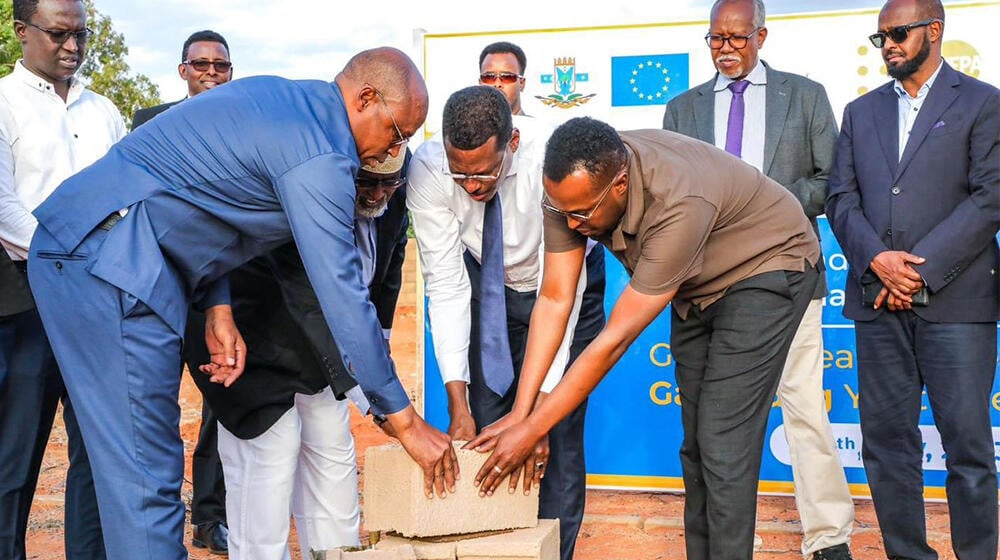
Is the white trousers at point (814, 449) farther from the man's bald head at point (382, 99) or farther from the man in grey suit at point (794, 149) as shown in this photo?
the man's bald head at point (382, 99)

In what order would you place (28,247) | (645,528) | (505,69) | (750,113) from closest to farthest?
(28,247) < (750,113) < (505,69) < (645,528)

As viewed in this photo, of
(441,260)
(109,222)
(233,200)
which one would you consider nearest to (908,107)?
(441,260)

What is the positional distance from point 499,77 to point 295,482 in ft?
6.66

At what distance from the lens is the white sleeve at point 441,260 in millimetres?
3297

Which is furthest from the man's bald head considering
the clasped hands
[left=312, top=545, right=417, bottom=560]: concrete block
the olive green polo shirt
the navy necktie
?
the clasped hands

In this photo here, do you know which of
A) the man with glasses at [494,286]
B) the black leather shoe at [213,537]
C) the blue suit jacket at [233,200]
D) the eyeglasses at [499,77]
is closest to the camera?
the blue suit jacket at [233,200]

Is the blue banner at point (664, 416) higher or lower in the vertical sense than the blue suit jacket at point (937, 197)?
lower

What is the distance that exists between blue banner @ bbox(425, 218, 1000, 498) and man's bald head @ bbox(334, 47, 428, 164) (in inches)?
101

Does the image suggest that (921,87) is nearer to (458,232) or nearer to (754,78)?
(754,78)

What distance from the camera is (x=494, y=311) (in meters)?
3.40

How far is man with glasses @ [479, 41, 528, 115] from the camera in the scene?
4316 millimetres

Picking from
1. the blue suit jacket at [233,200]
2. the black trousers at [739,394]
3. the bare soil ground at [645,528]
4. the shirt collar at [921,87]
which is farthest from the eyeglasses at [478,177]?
the bare soil ground at [645,528]

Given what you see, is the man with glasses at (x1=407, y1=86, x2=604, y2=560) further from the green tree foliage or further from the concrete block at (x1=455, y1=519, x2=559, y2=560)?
Answer: the green tree foliage

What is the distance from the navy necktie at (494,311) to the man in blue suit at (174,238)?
2.73 feet
